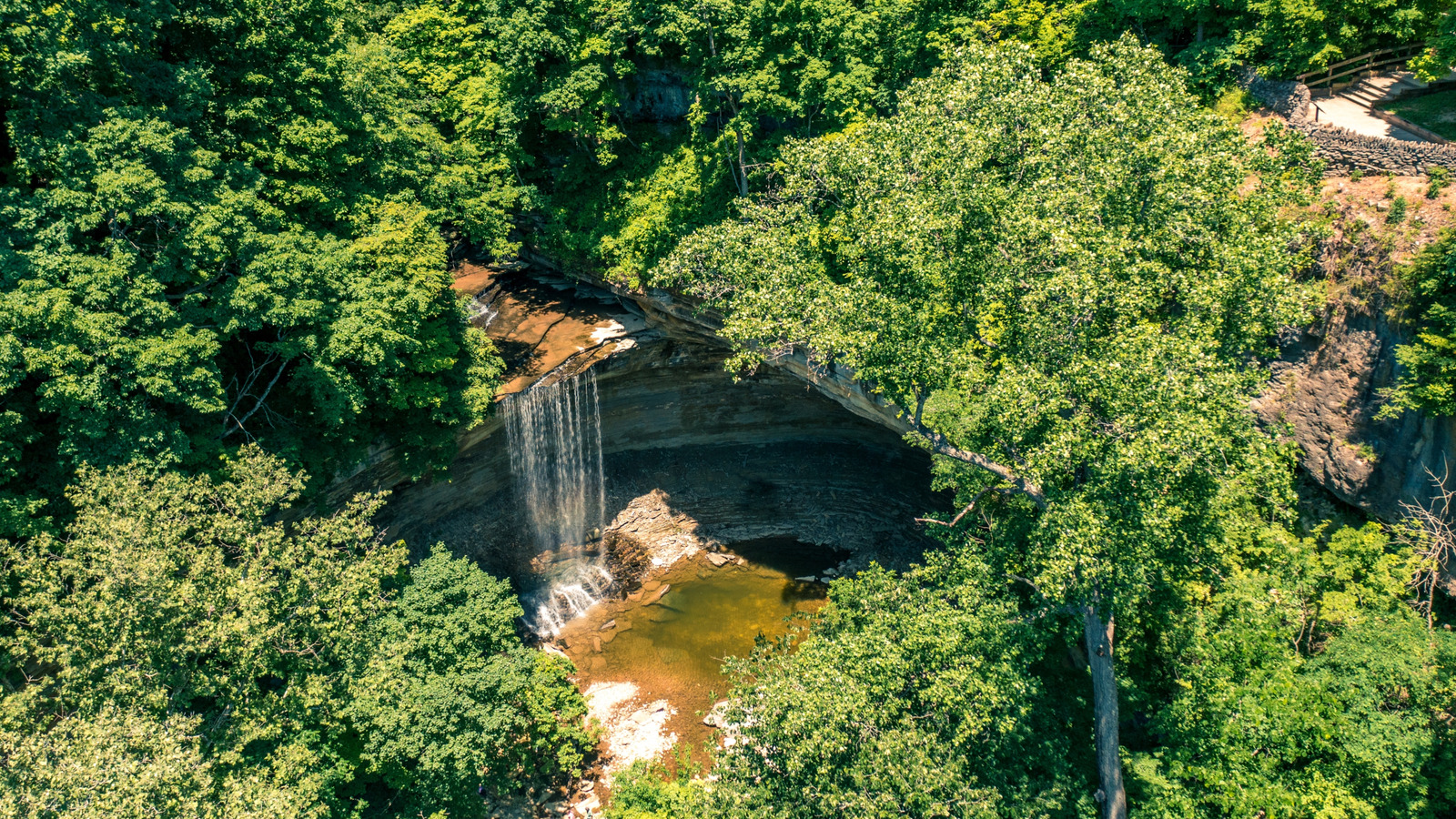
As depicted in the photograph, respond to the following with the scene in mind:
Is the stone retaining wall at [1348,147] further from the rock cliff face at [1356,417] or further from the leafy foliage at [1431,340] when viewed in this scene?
the rock cliff face at [1356,417]

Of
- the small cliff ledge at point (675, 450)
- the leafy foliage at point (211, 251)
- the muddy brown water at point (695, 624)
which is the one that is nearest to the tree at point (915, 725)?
the muddy brown water at point (695, 624)

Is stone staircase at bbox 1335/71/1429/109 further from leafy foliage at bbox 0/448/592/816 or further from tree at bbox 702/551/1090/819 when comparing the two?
leafy foliage at bbox 0/448/592/816

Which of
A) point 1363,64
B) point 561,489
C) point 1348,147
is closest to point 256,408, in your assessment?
point 561,489

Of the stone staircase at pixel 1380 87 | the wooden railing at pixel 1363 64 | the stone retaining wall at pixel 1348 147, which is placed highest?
the wooden railing at pixel 1363 64

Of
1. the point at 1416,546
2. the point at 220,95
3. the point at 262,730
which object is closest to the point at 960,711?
the point at 1416,546

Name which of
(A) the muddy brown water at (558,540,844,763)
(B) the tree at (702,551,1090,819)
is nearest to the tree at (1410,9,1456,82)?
(B) the tree at (702,551,1090,819)

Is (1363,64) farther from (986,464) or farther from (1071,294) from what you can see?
(986,464)

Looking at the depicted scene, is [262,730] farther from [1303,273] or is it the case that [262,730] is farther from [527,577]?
[1303,273]
